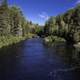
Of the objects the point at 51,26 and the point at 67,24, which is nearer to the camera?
the point at 67,24

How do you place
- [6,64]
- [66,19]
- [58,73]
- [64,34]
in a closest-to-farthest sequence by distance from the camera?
[58,73] → [6,64] → [64,34] → [66,19]

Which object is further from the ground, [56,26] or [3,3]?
[3,3]

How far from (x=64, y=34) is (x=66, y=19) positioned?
21.5 metres

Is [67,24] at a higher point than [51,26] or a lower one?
higher

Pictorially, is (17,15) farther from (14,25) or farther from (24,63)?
(24,63)

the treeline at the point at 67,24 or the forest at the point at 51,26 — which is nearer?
the forest at the point at 51,26

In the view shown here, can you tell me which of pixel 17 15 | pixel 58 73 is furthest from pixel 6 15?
pixel 58 73

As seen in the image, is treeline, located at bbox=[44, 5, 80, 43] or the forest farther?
treeline, located at bbox=[44, 5, 80, 43]

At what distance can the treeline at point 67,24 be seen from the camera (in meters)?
126

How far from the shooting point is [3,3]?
12175 centimetres

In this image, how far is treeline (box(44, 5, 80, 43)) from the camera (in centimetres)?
12644

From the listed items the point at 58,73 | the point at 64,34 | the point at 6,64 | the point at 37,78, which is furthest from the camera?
the point at 64,34

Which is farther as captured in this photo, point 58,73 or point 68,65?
point 68,65

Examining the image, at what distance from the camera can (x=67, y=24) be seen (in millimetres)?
155750
